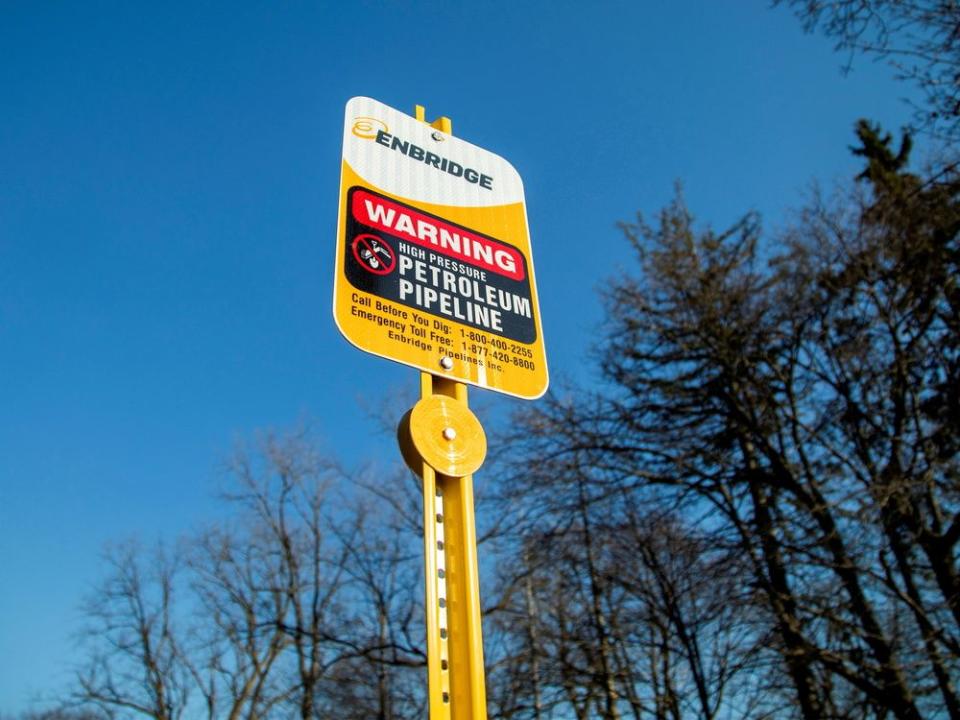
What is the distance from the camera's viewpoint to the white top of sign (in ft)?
9.03

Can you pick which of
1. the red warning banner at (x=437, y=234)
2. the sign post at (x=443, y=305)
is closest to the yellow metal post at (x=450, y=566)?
the sign post at (x=443, y=305)

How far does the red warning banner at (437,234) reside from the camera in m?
2.61

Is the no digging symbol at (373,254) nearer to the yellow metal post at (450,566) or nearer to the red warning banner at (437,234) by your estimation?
Result: the red warning banner at (437,234)

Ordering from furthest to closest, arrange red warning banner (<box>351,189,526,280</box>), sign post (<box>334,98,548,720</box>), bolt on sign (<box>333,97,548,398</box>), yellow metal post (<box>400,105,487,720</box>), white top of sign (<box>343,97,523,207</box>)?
1. white top of sign (<box>343,97,523,207</box>)
2. red warning banner (<box>351,189,526,280</box>)
3. bolt on sign (<box>333,97,548,398</box>)
4. sign post (<box>334,98,548,720</box>)
5. yellow metal post (<box>400,105,487,720</box>)

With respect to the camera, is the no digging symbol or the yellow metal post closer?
the yellow metal post

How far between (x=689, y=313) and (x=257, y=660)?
16.4 metres

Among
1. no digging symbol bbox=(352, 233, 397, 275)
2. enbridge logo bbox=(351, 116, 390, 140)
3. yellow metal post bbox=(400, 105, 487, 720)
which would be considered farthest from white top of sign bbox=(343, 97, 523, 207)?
yellow metal post bbox=(400, 105, 487, 720)

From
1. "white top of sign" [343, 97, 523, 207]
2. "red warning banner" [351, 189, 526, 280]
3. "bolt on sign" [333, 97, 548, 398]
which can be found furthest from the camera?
"white top of sign" [343, 97, 523, 207]

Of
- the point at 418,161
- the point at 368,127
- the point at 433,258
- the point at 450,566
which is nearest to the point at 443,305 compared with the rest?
the point at 433,258

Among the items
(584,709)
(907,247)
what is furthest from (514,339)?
(584,709)

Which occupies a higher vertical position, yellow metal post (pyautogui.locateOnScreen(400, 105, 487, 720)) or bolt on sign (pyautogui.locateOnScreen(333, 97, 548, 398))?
bolt on sign (pyautogui.locateOnScreen(333, 97, 548, 398))

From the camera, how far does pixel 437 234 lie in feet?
8.93

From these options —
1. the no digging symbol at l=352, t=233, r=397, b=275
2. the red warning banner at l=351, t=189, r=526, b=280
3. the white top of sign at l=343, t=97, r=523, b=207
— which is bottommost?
Result: the no digging symbol at l=352, t=233, r=397, b=275

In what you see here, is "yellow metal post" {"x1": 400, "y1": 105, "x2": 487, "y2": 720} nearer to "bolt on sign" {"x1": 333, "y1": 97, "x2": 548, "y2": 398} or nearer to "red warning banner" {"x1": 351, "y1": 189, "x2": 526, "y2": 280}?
"bolt on sign" {"x1": 333, "y1": 97, "x2": 548, "y2": 398}
